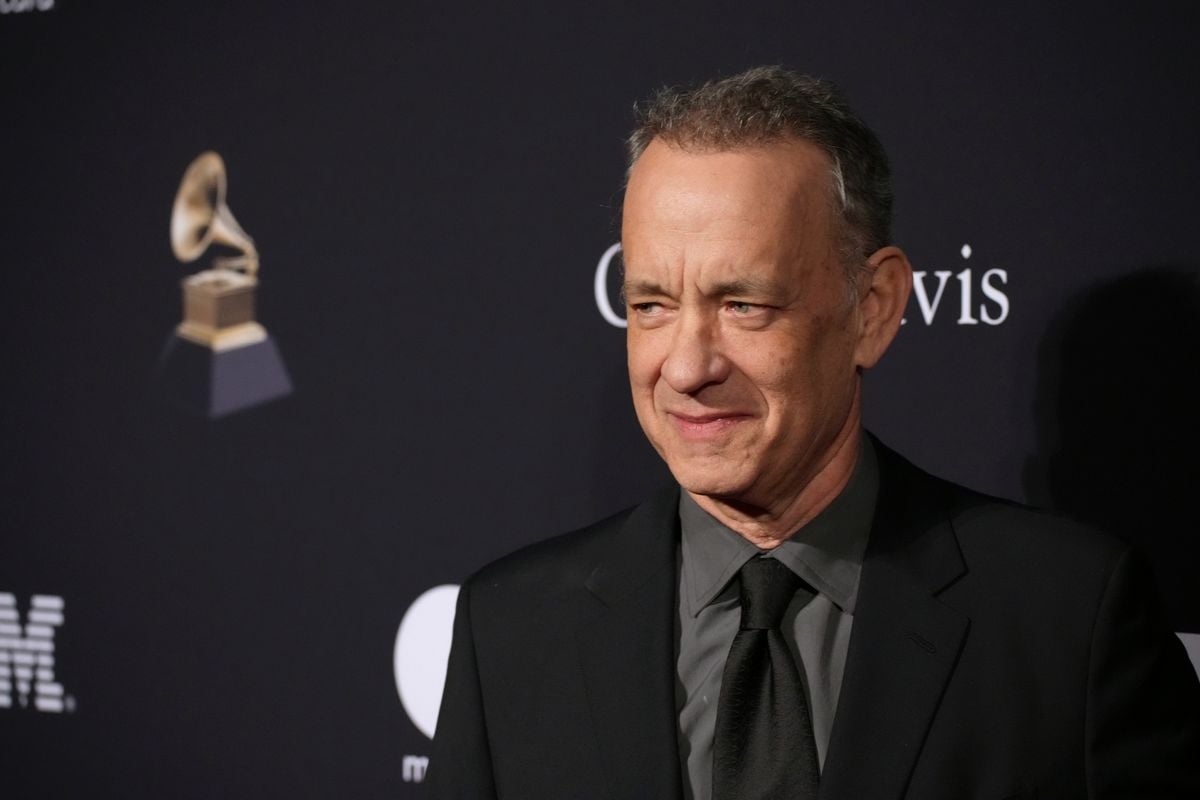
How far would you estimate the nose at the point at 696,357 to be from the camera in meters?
1.31

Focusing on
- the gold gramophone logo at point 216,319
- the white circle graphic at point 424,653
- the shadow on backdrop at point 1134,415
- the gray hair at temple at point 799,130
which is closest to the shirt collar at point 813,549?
the gray hair at temple at point 799,130

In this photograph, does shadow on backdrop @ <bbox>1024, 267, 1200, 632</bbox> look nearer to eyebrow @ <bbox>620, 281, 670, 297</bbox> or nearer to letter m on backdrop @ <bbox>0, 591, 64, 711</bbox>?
eyebrow @ <bbox>620, 281, 670, 297</bbox>

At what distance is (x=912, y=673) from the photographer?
4.35 feet

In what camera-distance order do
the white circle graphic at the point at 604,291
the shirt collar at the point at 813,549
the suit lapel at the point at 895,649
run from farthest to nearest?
the white circle graphic at the point at 604,291 < the shirt collar at the point at 813,549 < the suit lapel at the point at 895,649

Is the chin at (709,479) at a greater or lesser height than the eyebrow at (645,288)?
lesser

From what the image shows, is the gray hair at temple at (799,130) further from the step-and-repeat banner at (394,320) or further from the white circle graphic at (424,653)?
the white circle graphic at (424,653)

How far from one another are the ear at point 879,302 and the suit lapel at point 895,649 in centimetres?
15

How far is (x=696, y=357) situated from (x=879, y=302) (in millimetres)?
239

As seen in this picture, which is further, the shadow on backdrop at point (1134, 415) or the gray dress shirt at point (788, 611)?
the shadow on backdrop at point (1134, 415)

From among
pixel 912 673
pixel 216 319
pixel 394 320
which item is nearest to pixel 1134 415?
pixel 912 673

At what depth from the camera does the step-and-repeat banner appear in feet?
5.99

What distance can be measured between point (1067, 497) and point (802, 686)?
69cm

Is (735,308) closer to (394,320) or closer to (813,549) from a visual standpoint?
(813,549)

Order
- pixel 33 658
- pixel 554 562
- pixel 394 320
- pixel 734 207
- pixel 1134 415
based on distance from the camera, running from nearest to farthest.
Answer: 1. pixel 734 207
2. pixel 554 562
3. pixel 1134 415
4. pixel 394 320
5. pixel 33 658
